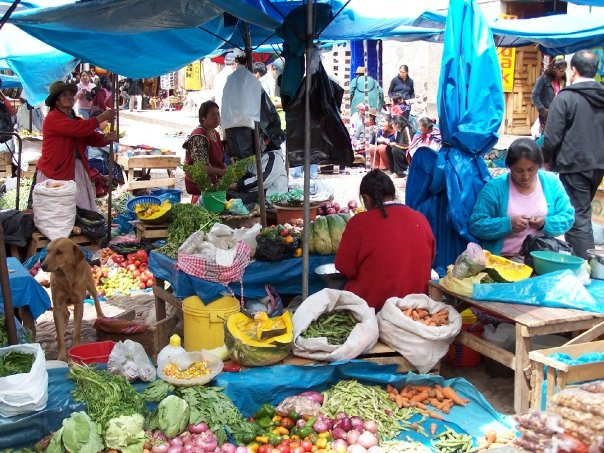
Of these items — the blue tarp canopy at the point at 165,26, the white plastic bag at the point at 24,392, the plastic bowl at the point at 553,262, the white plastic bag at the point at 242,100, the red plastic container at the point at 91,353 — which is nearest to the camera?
the white plastic bag at the point at 24,392

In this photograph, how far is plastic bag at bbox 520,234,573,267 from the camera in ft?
15.7

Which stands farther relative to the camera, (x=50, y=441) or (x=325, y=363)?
(x=325, y=363)

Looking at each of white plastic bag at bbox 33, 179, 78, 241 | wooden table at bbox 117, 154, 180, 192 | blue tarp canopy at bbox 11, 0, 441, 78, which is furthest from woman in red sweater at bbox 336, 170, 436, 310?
wooden table at bbox 117, 154, 180, 192

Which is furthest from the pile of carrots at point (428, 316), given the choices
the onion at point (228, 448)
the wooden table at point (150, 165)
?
the wooden table at point (150, 165)

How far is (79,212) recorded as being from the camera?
790cm

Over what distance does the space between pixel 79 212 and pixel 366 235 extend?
456 cm

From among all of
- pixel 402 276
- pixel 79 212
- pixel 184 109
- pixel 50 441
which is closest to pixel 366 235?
pixel 402 276

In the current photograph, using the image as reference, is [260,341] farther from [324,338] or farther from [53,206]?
[53,206]

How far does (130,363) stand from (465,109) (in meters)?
3.16

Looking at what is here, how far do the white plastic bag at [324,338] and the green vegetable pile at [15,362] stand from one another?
153 centimetres

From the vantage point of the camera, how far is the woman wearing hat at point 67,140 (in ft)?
24.5

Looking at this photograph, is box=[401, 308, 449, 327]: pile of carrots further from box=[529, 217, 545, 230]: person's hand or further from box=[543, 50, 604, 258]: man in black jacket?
box=[543, 50, 604, 258]: man in black jacket

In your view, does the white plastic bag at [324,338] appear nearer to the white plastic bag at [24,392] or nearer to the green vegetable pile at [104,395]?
the green vegetable pile at [104,395]

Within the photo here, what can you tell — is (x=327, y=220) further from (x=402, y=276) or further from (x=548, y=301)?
(x=548, y=301)
